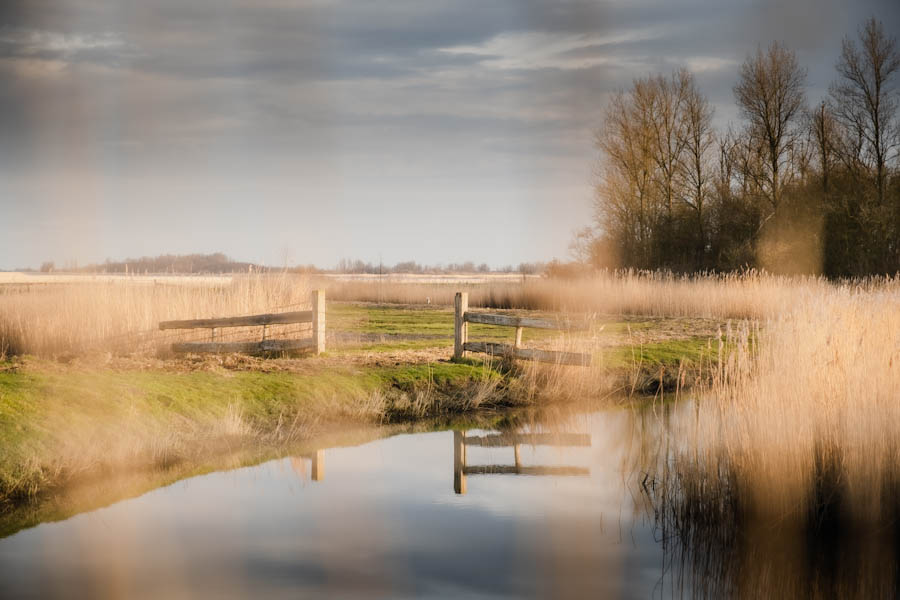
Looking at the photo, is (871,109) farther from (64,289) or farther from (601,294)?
(64,289)

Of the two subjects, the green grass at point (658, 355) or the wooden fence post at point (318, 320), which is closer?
the wooden fence post at point (318, 320)

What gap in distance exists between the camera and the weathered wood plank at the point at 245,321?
1457 centimetres

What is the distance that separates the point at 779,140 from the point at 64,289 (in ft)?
84.2

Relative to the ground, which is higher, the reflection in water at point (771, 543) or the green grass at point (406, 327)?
the green grass at point (406, 327)

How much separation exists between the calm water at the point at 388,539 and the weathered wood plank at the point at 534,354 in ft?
9.85

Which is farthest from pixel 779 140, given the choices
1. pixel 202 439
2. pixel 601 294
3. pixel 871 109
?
pixel 202 439

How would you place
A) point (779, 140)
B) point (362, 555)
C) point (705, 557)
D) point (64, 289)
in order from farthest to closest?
point (779, 140) < point (64, 289) < point (362, 555) < point (705, 557)

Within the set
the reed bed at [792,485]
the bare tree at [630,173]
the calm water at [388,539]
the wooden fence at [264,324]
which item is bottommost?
the calm water at [388,539]

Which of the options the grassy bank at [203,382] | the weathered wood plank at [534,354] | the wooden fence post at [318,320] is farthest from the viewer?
the wooden fence post at [318,320]

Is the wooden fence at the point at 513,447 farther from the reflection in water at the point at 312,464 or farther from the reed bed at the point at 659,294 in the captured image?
the reed bed at the point at 659,294

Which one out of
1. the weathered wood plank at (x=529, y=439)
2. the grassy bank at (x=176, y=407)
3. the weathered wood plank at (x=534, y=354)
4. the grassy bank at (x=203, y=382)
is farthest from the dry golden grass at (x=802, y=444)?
the weathered wood plank at (x=534, y=354)

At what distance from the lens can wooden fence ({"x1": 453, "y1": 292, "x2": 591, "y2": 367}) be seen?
45.5 feet

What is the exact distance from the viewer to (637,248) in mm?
32812

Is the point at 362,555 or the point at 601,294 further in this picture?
the point at 601,294
